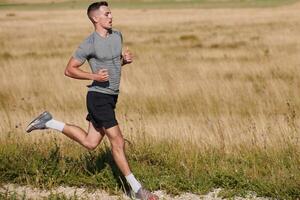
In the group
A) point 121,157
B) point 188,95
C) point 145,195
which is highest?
point 121,157

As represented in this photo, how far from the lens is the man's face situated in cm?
574

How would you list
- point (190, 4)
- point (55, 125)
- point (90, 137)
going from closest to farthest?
1. point (90, 137)
2. point (55, 125)
3. point (190, 4)

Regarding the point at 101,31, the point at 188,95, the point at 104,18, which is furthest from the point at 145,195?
the point at 188,95

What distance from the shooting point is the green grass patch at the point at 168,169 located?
19.3 ft

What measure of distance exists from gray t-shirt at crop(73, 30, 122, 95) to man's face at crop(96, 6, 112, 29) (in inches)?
4.3

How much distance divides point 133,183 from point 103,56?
1257mm

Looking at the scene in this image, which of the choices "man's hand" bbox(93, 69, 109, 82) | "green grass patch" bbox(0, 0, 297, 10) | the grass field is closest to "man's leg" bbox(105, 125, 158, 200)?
the grass field

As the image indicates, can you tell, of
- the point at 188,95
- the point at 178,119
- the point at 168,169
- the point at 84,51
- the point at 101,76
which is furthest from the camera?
the point at 188,95

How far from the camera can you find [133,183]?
5.70 meters

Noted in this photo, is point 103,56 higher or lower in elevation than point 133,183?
higher

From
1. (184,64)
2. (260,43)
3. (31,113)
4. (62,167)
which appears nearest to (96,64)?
(62,167)

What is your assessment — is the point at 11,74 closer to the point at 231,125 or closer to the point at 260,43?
the point at 231,125

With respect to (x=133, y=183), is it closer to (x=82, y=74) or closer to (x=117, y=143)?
(x=117, y=143)

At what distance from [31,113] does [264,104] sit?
4.77 meters
